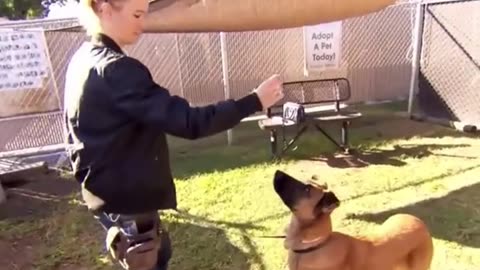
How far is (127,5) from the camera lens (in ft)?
5.05

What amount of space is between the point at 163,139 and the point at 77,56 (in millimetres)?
413

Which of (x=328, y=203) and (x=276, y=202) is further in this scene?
(x=276, y=202)

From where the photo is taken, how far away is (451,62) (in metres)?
6.60

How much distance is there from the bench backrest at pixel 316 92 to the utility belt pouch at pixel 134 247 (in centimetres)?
471

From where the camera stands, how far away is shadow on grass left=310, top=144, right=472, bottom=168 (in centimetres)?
527

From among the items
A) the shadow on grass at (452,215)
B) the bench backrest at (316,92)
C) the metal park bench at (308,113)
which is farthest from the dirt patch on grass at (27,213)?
the bench backrest at (316,92)

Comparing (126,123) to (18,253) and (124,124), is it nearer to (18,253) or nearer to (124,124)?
(124,124)

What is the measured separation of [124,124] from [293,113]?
13.5 feet

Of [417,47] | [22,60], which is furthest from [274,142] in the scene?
[22,60]

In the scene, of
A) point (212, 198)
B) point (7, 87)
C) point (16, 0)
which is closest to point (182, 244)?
point (212, 198)

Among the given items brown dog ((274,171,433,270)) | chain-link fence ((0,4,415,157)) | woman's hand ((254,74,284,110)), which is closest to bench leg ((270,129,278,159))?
chain-link fence ((0,4,415,157))

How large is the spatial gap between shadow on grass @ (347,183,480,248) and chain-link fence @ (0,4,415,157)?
312 cm

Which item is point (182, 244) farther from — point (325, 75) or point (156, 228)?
point (325, 75)

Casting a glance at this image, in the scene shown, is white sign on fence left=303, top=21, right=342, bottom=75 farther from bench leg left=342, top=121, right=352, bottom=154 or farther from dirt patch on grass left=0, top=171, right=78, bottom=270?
dirt patch on grass left=0, top=171, right=78, bottom=270
